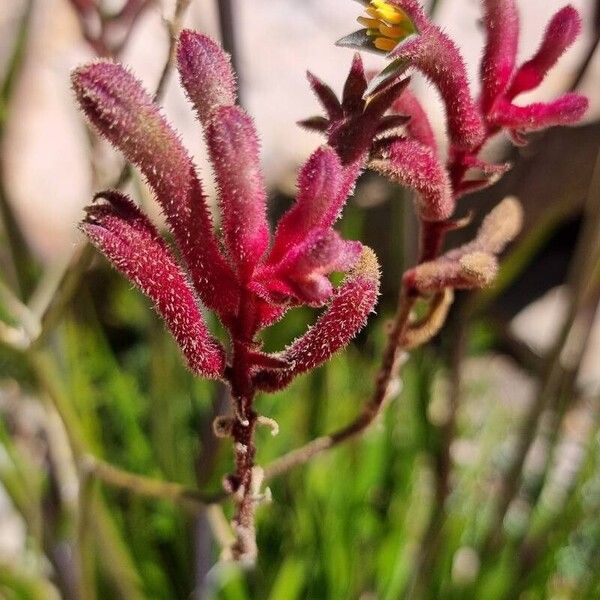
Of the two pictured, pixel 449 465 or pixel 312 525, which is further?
pixel 312 525

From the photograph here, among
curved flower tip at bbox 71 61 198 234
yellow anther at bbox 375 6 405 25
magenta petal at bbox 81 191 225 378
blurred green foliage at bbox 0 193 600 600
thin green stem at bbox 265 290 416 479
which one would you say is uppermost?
yellow anther at bbox 375 6 405 25

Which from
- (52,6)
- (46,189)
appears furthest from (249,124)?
(52,6)

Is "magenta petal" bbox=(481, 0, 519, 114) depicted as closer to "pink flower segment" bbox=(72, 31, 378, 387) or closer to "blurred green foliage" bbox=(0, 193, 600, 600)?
Result: "pink flower segment" bbox=(72, 31, 378, 387)

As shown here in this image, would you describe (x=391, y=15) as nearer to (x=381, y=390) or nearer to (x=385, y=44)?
(x=385, y=44)

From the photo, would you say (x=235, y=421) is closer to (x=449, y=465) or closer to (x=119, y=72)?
(x=119, y=72)

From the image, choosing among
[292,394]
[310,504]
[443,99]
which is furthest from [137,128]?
[292,394]

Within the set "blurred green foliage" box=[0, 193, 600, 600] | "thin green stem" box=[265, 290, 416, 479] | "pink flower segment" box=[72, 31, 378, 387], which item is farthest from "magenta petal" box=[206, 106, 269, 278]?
"blurred green foliage" box=[0, 193, 600, 600]
